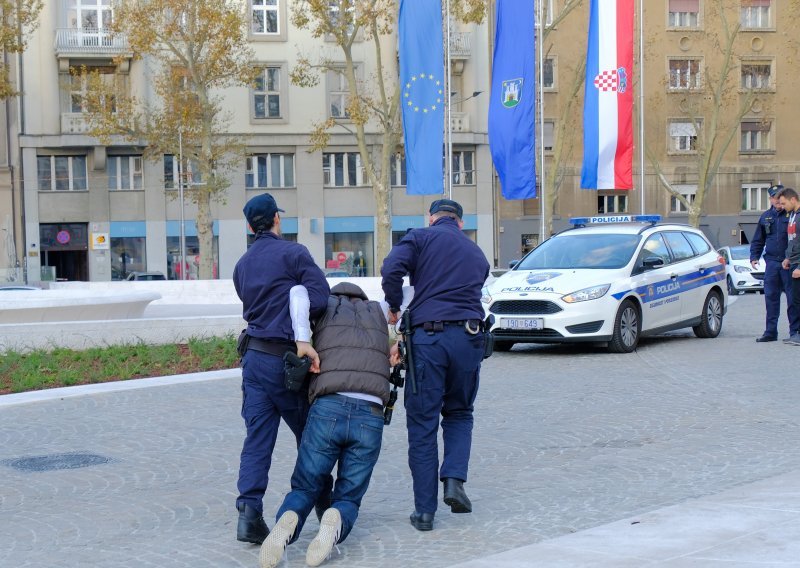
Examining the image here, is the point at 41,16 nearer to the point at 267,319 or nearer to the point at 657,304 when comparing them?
the point at 657,304

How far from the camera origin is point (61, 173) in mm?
50812

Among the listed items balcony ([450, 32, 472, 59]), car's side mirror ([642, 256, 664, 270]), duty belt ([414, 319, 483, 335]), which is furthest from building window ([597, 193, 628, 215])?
duty belt ([414, 319, 483, 335])

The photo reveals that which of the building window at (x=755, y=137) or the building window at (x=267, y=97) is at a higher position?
the building window at (x=267, y=97)

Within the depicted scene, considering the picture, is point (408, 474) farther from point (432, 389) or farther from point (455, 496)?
point (432, 389)

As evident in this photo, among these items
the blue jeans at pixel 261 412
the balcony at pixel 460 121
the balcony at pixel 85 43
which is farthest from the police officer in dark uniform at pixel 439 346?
the balcony at pixel 460 121

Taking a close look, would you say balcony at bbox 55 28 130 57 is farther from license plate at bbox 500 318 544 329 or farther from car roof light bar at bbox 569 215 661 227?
license plate at bbox 500 318 544 329

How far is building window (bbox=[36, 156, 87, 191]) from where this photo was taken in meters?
50.6

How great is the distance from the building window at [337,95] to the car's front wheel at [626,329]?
37.9m

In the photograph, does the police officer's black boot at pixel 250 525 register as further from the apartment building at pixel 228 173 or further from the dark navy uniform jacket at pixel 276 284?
the apartment building at pixel 228 173

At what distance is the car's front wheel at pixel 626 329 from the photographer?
15730mm

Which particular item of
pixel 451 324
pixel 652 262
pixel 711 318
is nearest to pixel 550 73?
pixel 711 318

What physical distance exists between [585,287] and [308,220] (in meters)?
37.5

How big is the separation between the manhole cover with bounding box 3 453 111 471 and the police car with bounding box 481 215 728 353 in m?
7.55

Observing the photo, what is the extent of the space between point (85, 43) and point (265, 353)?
4687 cm
